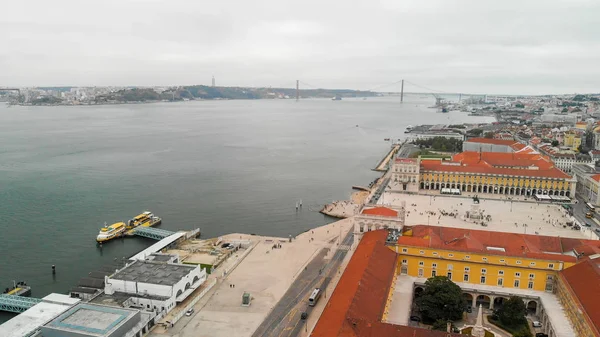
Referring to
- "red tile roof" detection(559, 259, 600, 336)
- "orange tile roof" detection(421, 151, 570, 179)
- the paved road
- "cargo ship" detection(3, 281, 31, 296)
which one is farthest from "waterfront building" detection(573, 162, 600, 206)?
"cargo ship" detection(3, 281, 31, 296)

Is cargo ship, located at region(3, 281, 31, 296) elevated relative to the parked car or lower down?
lower down

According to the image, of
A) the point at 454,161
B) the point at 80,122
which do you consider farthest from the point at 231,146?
the point at 80,122

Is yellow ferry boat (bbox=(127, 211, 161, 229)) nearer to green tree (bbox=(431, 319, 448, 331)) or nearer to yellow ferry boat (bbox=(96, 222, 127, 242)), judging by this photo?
yellow ferry boat (bbox=(96, 222, 127, 242))

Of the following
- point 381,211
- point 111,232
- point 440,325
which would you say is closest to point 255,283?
point 381,211

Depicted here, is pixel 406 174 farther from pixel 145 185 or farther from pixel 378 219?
pixel 145 185

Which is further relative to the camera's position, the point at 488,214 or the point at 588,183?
the point at 588,183
